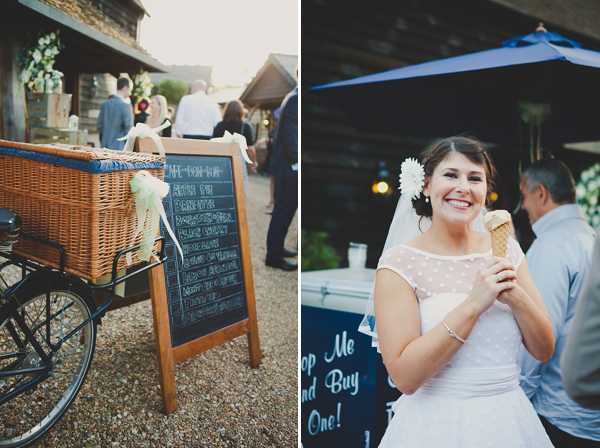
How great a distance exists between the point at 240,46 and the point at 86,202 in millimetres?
3475

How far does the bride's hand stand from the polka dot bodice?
0.14 metres

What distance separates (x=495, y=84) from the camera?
11.1 feet

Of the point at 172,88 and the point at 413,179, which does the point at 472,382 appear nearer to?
the point at 413,179

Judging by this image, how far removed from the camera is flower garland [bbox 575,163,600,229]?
886 cm

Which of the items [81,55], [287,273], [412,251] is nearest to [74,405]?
[412,251]

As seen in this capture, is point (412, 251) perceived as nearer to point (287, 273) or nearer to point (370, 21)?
point (287, 273)

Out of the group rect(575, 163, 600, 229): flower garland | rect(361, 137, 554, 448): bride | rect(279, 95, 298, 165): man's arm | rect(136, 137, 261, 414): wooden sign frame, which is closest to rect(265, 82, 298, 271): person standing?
rect(279, 95, 298, 165): man's arm

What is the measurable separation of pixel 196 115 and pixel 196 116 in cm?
1

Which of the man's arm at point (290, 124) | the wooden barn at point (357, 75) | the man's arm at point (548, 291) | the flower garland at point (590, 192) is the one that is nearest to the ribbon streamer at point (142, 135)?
the man's arm at point (548, 291)

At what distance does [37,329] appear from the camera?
2.22 metres

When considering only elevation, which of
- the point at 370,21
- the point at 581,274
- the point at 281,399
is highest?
the point at 370,21

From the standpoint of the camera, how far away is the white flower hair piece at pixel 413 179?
182 cm

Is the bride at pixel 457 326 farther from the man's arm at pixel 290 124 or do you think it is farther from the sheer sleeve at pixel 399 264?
the man's arm at pixel 290 124

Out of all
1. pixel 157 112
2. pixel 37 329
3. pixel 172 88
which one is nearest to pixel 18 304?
pixel 37 329
